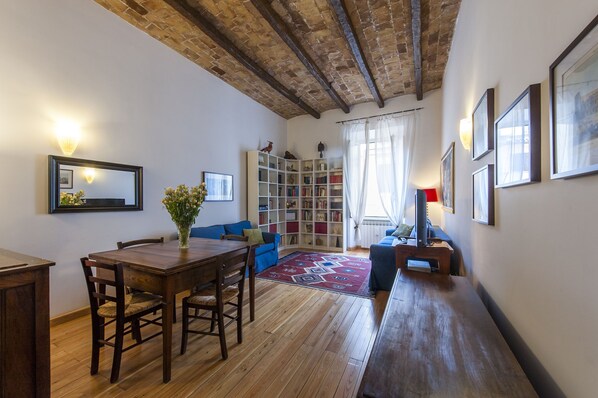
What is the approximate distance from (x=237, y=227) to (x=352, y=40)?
3.46 meters

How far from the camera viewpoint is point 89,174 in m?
2.66

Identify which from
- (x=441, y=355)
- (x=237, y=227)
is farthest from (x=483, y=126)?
(x=237, y=227)

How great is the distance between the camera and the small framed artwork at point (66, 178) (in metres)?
2.45

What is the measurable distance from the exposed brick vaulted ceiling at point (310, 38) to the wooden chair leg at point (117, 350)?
10.6ft

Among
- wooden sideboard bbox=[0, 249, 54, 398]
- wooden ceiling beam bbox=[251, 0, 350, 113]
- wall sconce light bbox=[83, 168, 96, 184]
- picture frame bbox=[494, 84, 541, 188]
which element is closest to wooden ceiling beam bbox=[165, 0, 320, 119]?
wooden ceiling beam bbox=[251, 0, 350, 113]

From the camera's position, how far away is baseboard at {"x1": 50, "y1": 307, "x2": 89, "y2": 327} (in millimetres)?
2409

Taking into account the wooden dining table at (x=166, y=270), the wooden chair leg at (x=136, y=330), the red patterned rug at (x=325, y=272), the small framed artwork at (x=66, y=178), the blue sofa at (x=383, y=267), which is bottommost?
the red patterned rug at (x=325, y=272)

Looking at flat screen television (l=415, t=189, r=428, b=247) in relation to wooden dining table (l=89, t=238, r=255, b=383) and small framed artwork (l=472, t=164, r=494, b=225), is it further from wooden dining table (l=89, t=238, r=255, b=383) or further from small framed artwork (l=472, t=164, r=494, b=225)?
wooden dining table (l=89, t=238, r=255, b=383)

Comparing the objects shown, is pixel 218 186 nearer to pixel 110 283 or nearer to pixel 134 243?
pixel 134 243

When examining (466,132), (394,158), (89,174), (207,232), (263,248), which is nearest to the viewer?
(466,132)

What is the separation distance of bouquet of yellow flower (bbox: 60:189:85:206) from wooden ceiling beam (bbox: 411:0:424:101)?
4.17m

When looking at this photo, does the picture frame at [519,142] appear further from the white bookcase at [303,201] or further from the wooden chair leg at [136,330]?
the white bookcase at [303,201]

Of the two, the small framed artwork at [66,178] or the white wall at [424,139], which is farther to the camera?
the white wall at [424,139]

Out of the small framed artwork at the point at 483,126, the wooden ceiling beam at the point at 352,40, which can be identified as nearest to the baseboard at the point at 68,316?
the small framed artwork at the point at 483,126
